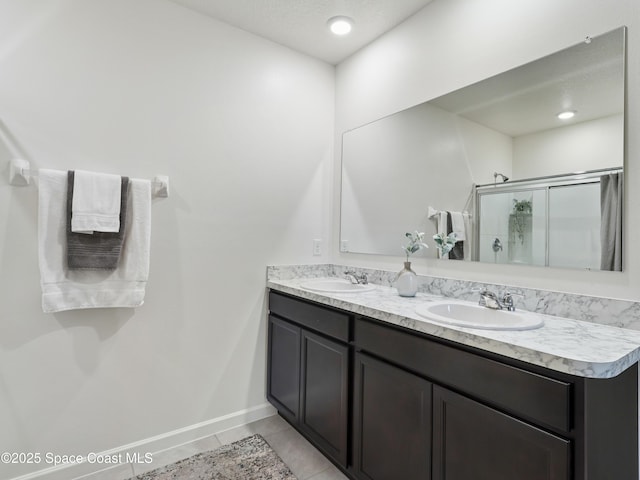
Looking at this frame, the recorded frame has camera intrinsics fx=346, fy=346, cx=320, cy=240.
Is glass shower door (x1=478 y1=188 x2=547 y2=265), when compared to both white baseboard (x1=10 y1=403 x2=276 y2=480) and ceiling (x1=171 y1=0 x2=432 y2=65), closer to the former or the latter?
ceiling (x1=171 y1=0 x2=432 y2=65)

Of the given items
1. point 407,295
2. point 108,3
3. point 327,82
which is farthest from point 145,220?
point 327,82

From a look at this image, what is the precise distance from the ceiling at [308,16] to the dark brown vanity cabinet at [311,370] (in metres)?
1.73

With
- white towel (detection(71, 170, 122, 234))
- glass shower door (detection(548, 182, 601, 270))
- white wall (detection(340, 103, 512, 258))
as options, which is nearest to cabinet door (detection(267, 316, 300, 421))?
white wall (detection(340, 103, 512, 258))

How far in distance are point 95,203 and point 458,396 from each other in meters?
1.77

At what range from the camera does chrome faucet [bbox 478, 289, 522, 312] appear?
1521 mm

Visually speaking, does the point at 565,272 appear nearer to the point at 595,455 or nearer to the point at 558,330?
the point at 558,330

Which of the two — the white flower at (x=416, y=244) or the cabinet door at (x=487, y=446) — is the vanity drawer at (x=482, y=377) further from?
the white flower at (x=416, y=244)

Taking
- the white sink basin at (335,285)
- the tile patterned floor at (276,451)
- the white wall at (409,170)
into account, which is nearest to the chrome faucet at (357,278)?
the white sink basin at (335,285)

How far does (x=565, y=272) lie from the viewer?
1455mm

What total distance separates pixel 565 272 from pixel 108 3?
101 inches

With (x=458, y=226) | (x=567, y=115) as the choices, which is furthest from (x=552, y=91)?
(x=458, y=226)

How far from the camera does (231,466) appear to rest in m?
1.82

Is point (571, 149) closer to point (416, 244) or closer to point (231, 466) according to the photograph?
point (416, 244)

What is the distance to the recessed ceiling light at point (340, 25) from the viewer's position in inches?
83.1
